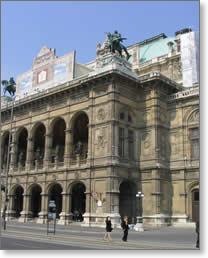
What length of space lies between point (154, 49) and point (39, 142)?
73.2ft

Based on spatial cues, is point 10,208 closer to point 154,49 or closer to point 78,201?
point 78,201

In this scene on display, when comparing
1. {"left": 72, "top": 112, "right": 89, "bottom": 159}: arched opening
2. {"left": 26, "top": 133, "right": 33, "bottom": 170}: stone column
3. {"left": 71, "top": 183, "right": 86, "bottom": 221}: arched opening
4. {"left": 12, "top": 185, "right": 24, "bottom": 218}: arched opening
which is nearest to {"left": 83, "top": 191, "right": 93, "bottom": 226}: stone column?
{"left": 72, "top": 112, "right": 89, "bottom": 159}: arched opening

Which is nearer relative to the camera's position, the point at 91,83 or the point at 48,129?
the point at 91,83

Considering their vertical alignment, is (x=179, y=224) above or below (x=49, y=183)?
below

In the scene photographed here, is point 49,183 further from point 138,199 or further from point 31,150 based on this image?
point 138,199

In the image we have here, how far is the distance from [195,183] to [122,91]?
12.5 meters

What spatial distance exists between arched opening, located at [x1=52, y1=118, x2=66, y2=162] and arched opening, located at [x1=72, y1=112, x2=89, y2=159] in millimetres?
1859

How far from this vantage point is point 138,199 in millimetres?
45062

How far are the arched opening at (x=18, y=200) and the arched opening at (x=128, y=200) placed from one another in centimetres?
1496

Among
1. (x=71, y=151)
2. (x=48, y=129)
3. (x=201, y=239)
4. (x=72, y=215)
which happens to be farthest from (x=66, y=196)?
(x=201, y=239)

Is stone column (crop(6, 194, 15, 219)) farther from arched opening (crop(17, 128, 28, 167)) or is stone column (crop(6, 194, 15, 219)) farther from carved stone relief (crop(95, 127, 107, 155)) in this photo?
carved stone relief (crop(95, 127, 107, 155))

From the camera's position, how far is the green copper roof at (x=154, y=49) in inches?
2446

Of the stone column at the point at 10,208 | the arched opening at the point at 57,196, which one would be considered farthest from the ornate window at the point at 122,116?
the stone column at the point at 10,208

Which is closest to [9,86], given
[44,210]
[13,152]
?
[13,152]
